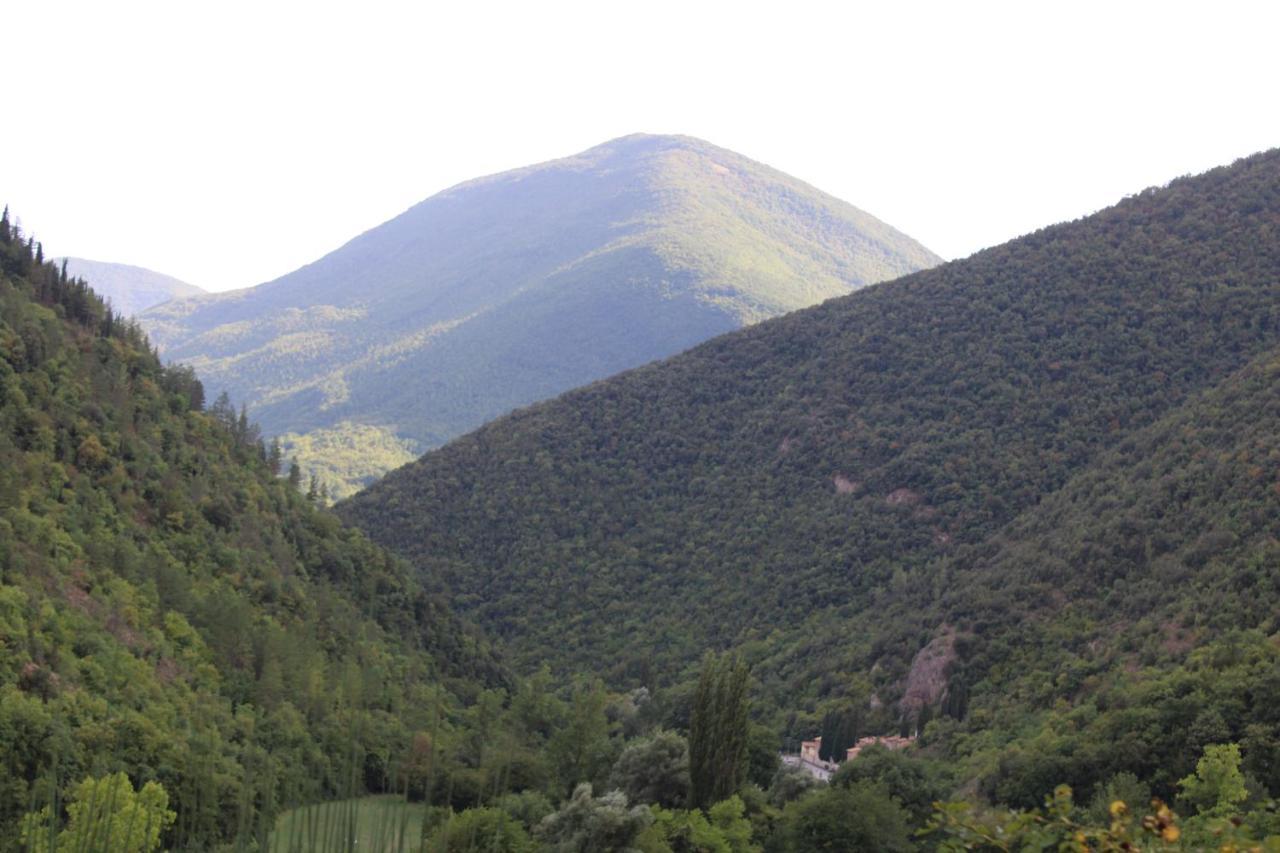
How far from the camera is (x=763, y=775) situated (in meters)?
35.8

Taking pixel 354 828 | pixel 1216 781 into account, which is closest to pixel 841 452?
pixel 1216 781

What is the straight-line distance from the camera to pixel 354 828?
54.1ft

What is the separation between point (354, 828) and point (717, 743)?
1589 centimetres

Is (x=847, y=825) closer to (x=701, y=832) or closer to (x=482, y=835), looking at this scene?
(x=701, y=832)

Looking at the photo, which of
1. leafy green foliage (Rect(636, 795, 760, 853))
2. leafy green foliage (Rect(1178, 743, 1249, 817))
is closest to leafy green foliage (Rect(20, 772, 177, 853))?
leafy green foliage (Rect(636, 795, 760, 853))

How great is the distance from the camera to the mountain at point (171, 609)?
24.6 metres

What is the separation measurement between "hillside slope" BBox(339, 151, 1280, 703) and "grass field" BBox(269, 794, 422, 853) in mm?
23115

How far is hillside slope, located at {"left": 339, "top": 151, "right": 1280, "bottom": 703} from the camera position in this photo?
55656mm

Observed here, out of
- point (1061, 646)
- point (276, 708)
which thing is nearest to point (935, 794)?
point (1061, 646)

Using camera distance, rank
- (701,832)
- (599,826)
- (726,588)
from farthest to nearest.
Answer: (726,588) → (701,832) → (599,826)

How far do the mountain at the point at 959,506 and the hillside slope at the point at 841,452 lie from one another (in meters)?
0.17

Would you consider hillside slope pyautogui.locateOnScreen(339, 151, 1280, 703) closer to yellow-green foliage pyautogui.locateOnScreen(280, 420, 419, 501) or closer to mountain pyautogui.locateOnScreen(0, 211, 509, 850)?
mountain pyautogui.locateOnScreen(0, 211, 509, 850)

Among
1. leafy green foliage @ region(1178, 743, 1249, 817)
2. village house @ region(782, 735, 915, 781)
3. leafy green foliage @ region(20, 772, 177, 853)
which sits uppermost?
leafy green foliage @ region(20, 772, 177, 853)

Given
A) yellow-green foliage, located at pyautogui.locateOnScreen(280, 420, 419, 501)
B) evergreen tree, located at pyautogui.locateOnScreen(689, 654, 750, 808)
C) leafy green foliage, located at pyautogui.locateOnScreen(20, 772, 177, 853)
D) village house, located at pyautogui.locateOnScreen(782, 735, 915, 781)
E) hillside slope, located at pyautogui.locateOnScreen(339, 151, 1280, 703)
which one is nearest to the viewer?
leafy green foliage, located at pyautogui.locateOnScreen(20, 772, 177, 853)
